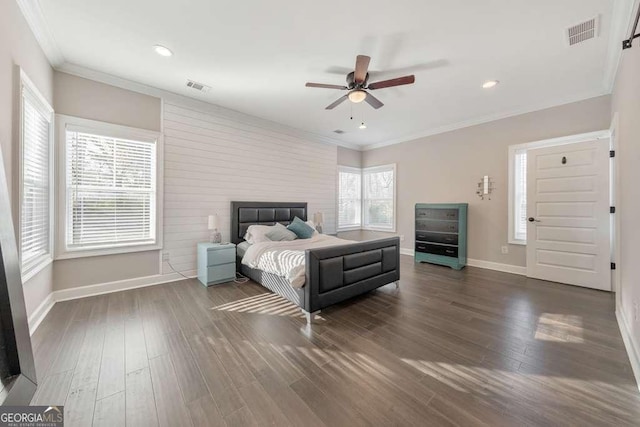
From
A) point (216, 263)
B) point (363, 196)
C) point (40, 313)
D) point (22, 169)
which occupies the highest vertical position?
point (363, 196)

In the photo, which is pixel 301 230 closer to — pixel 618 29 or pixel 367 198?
pixel 367 198

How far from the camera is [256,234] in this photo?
4.20 m

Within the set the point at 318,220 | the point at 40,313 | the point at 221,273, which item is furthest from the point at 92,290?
the point at 318,220

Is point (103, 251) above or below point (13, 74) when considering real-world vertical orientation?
below

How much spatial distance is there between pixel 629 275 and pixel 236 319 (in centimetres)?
381

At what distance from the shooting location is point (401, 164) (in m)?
6.14

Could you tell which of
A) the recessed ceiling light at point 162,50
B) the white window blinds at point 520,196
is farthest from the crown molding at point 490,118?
the recessed ceiling light at point 162,50

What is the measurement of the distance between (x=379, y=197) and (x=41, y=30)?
6.36 meters

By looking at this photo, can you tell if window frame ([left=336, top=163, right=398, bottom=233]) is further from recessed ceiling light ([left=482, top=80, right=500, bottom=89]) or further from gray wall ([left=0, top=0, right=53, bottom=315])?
gray wall ([left=0, top=0, right=53, bottom=315])

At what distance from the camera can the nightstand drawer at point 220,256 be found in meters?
3.73

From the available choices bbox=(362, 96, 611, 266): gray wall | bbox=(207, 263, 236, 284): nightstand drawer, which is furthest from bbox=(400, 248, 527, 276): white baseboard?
bbox=(207, 263, 236, 284): nightstand drawer

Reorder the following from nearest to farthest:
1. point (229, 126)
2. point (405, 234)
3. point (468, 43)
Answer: point (468, 43), point (229, 126), point (405, 234)

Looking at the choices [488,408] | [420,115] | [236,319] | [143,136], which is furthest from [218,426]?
[420,115]

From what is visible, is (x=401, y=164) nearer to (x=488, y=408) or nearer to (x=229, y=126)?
(x=229, y=126)
